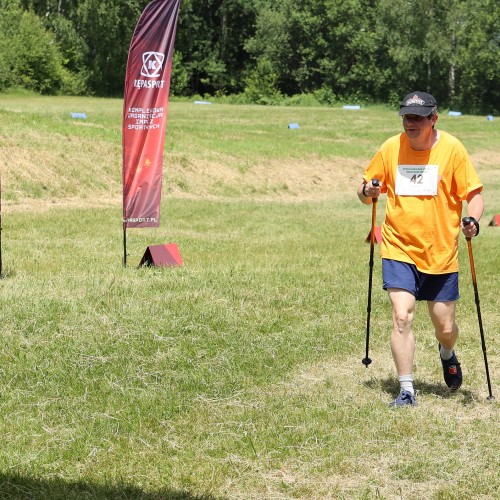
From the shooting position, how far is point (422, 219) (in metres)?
6.90

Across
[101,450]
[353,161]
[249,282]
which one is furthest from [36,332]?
[353,161]

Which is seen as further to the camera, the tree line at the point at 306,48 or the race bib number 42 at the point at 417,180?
the tree line at the point at 306,48

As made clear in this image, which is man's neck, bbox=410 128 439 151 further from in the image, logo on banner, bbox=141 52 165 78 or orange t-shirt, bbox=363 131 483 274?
logo on banner, bbox=141 52 165 78

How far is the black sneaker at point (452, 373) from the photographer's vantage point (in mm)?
7453

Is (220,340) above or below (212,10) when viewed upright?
below

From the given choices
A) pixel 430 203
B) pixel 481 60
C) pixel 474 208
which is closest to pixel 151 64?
pixel 430 203

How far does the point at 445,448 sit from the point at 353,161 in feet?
88.1

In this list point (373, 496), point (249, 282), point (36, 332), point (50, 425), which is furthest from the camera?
point (249, 282)

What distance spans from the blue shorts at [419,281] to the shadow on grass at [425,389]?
838 mm

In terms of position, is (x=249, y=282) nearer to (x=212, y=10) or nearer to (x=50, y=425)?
(x=50, y=425)

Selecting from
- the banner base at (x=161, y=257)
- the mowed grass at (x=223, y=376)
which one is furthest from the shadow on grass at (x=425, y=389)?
the banner base at (x=161, y=257)

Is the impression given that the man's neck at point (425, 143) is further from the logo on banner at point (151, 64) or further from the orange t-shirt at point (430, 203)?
the logo on banner at point (151, 64)

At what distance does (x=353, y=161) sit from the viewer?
32531 mm

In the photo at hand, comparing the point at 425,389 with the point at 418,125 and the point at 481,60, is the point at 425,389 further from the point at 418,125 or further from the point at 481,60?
the point at 481,60
